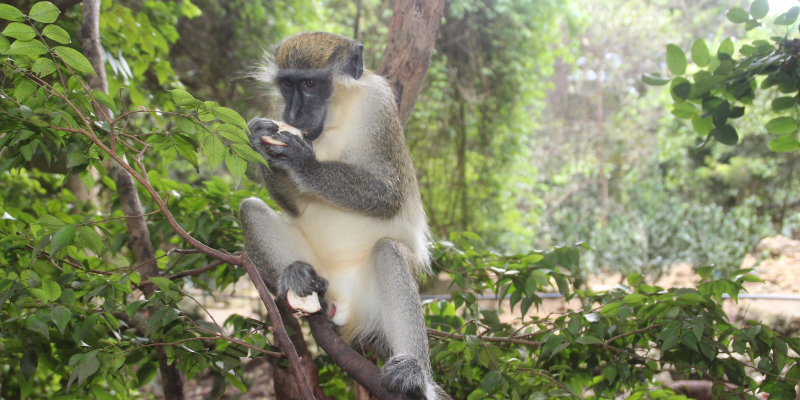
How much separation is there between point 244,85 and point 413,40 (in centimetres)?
652

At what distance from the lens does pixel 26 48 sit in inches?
60.6

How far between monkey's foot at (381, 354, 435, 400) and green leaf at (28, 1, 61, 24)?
5.42 feet

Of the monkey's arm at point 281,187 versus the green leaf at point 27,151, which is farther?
the monkey's arm at point 281,187

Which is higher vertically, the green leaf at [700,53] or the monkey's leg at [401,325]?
the green leaf at [700,53]

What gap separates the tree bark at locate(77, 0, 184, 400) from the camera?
264cm

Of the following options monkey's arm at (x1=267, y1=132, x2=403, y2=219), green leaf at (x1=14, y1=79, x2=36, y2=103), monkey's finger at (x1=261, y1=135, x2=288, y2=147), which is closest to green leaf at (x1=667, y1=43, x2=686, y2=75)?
monkey's arm at (x1=267, y1=132, x2=403, y2=219)

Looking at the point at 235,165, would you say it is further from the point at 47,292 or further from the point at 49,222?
the point at 47,292

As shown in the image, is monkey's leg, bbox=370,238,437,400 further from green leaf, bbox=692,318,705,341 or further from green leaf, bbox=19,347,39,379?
green leaf, bbox=19,347,39,379

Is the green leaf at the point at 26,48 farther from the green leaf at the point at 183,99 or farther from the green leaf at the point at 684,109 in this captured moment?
the green leaf at the point at 684,109

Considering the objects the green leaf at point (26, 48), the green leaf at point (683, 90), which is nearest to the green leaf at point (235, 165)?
the green leaf at point (26, 48)

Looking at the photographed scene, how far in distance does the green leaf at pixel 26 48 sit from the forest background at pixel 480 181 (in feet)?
0.29

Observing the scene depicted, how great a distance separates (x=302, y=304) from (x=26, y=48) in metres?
1.45

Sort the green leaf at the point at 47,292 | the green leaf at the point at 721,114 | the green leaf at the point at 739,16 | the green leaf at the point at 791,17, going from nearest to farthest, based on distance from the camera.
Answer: the green leaf at the point at 47,292 → the green leaf at the point at 791,17 → the green leaf at the point at 739,16 → the green leaf at the point at 721,114

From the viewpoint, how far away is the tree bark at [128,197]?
2645 mm
